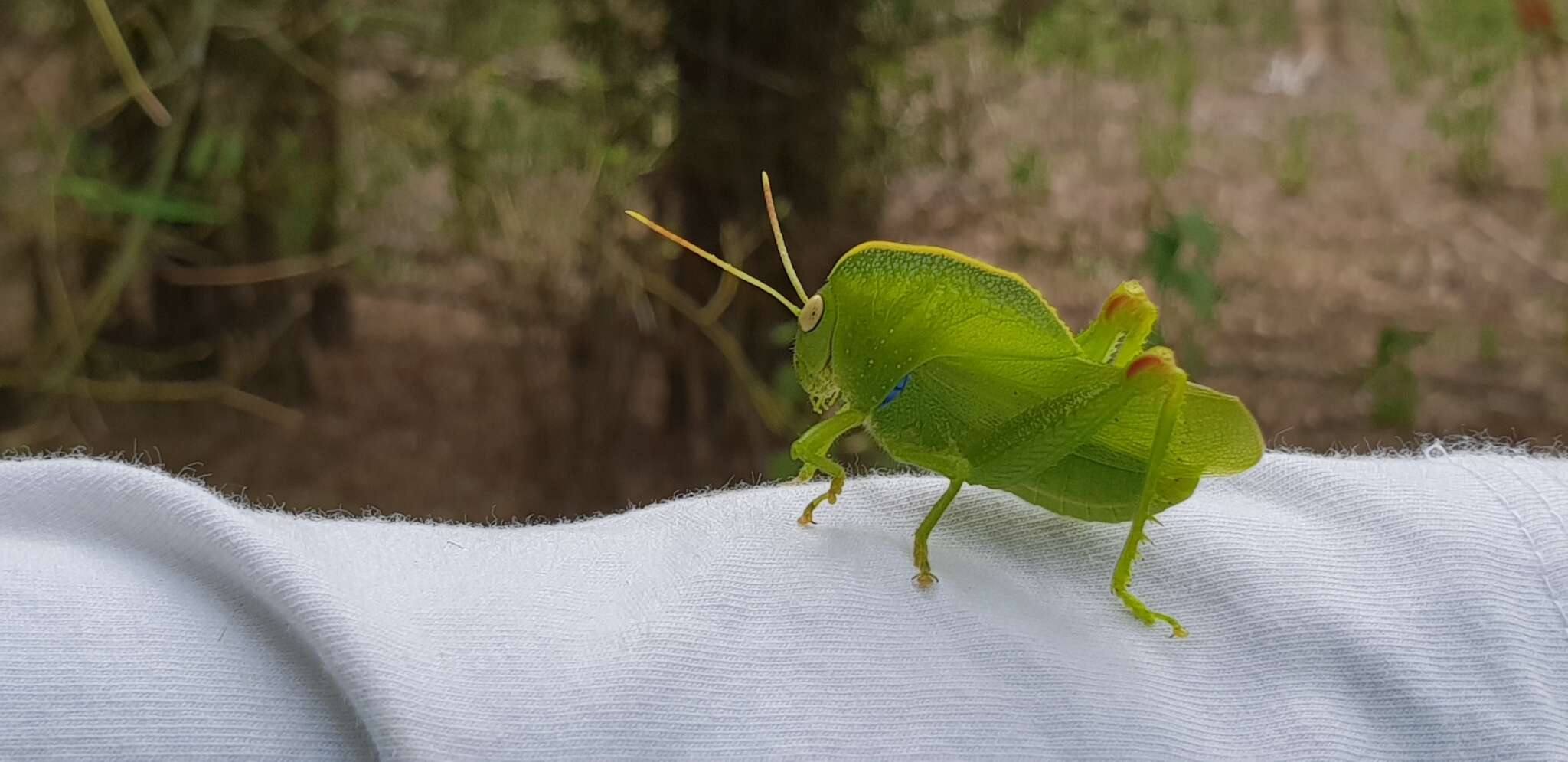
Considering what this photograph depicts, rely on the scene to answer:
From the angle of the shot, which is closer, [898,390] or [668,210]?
[898,390]

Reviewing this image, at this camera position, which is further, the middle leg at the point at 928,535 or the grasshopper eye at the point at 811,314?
the grasshopper eye at the point at 811,314

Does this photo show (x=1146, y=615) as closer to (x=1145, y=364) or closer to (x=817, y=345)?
Result: (x=1145, y=364)

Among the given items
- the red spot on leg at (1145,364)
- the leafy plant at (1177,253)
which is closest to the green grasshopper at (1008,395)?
the red spot on leg at (1145,364)

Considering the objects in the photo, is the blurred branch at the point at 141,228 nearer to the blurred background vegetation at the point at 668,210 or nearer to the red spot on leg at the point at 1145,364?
the blurred background vegetation at the point at 668,210

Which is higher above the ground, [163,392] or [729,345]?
[729,345]

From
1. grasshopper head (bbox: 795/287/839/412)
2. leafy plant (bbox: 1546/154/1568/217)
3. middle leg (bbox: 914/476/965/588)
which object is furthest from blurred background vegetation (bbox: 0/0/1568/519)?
middle leg (bbox: 914/476/965/588)

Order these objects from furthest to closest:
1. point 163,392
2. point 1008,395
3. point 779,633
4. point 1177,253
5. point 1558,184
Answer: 1. point 1558,184
2. point 163,392
3. point 1177,253
4. point 1008,395
5. point 779,633

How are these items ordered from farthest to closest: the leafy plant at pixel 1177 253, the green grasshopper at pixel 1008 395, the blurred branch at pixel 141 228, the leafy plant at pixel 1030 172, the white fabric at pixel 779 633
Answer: the leafy plant at pixel 1030 172
the blurred branch at pixel 141 228
the leafy plant at pixel 1177 253
the green grasshopper at pixel 1008 395
the white fabric at pixel 779 633

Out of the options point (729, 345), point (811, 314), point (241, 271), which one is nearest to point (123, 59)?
point (241, 271)
